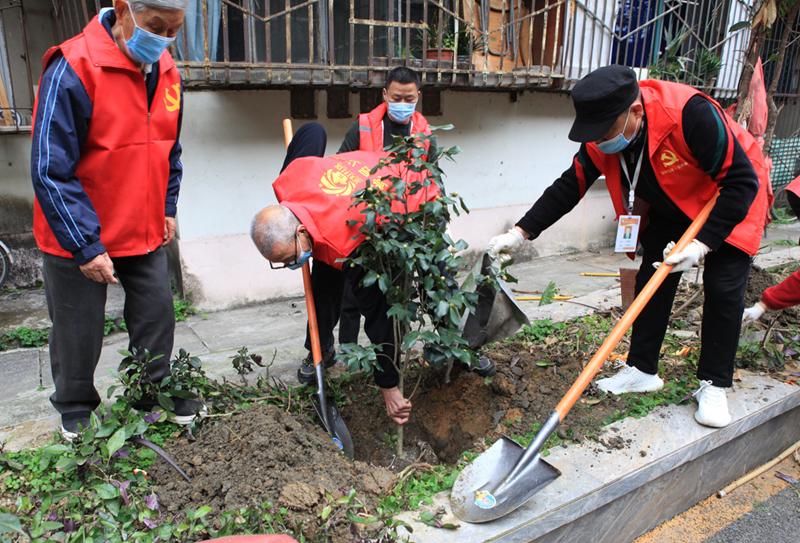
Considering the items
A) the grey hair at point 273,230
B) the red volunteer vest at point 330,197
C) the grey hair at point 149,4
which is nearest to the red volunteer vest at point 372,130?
the red volunteer vest at point 330,197

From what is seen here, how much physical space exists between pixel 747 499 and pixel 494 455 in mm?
1633

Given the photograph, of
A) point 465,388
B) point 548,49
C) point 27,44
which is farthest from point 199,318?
point 548,49

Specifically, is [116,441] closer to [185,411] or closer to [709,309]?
[185,411]

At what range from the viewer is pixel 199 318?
4.65 m

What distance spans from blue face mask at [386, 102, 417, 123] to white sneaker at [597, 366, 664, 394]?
76.1 inches

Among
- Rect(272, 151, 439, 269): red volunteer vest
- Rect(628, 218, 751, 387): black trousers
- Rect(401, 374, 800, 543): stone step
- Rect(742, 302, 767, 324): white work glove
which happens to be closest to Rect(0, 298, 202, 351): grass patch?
Rect(272, 151, 439, 269): red volunteer vest

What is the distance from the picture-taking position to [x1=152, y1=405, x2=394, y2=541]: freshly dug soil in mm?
2148

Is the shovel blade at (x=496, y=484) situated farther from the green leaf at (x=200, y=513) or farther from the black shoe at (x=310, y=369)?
the black shoe at (x=310, y=369)

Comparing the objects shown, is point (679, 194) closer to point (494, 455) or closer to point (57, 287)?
point (494, 455)

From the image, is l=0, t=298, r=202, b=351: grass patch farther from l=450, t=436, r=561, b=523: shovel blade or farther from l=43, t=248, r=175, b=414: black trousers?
l=450, t=436, r=561, b=523: shovel blade

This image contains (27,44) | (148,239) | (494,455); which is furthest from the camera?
(27,44)

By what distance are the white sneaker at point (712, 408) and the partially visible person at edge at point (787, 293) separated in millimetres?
657

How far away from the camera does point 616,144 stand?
102 inches

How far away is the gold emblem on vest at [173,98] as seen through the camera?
251 centimetres
